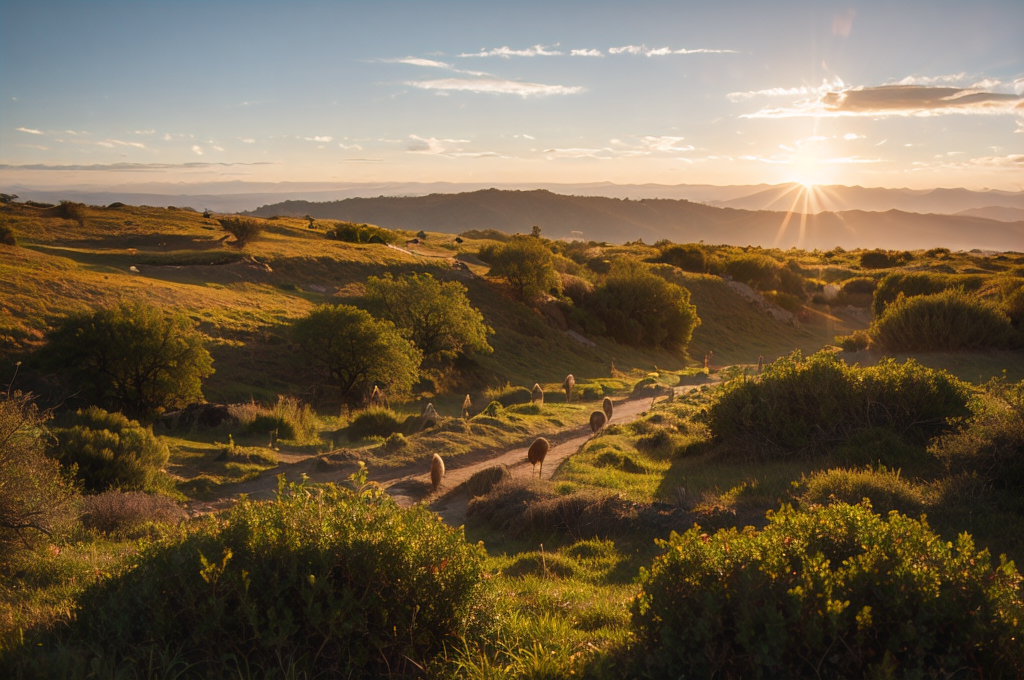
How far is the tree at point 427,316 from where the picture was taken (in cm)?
2822

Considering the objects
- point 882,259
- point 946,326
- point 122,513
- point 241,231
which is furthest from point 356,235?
point 882,259

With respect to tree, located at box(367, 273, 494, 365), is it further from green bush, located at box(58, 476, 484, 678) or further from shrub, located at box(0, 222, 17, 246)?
green bush, located at box(58, 476, 484, 678)

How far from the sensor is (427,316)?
28469 mm

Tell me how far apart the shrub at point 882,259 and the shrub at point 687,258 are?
2008cm

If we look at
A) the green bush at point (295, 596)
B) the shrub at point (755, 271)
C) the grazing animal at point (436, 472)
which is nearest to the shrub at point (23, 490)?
the green bush at point (295, 596)

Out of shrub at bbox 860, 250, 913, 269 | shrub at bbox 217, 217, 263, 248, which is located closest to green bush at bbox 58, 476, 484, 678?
shrub at bbox 217, 217, 263, 248

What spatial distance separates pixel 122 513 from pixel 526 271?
33.9 meters

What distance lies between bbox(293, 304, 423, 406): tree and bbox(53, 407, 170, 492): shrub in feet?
35.8

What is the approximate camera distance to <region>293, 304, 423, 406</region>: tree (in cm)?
2298

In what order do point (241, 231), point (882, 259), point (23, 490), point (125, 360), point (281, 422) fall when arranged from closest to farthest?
point (23, 490) < point (281, 422) < point (125, 360) < point (241, 231) < point (882, 259)

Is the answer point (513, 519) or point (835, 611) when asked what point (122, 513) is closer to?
point (513, 519)

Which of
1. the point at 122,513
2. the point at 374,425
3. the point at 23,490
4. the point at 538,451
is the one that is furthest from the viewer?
the point at 374,425

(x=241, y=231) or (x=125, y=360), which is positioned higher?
(x=241, y=231)

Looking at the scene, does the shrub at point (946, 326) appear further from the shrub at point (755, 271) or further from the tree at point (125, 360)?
the shrub at point (755, 271)
